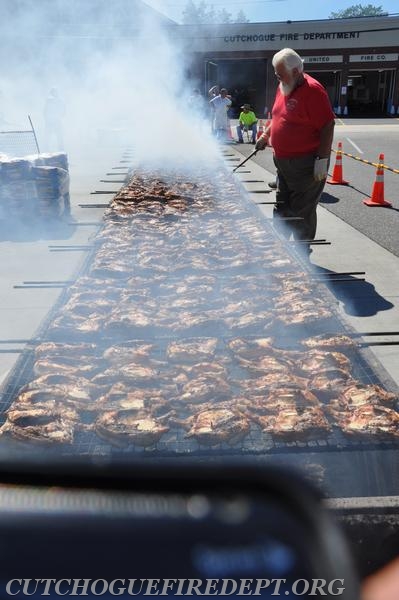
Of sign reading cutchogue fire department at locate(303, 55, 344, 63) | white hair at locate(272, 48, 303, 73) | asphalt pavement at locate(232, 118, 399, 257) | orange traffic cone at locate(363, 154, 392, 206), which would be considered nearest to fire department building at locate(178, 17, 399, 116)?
sign reading cutchogue fire department at locate(303, 55, 344, 63)

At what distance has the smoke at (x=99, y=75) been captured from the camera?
18516mm

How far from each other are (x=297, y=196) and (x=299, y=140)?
73 cm

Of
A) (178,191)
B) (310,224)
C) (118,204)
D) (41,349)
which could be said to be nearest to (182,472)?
(41,349)

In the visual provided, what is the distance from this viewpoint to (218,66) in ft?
142

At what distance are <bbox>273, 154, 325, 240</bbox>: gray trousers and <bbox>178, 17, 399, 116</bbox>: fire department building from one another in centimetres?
3577

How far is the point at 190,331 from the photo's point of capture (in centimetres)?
383

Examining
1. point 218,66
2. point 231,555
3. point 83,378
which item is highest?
point 218,66

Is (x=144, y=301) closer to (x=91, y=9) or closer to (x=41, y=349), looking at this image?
(x=41, y=349)

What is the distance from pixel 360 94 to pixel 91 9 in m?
37.9

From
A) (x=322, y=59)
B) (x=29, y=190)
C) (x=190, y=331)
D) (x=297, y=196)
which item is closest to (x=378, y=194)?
(x=297, y=196)

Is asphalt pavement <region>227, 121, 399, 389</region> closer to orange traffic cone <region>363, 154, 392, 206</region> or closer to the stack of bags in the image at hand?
orange traffic cone <region>363, 154, 392, 206</region>

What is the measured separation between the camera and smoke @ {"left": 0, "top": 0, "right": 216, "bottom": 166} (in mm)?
18516

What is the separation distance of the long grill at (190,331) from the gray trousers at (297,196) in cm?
64

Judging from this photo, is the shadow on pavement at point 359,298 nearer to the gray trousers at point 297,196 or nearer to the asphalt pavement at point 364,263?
the asphalt pavement at point 364,263
